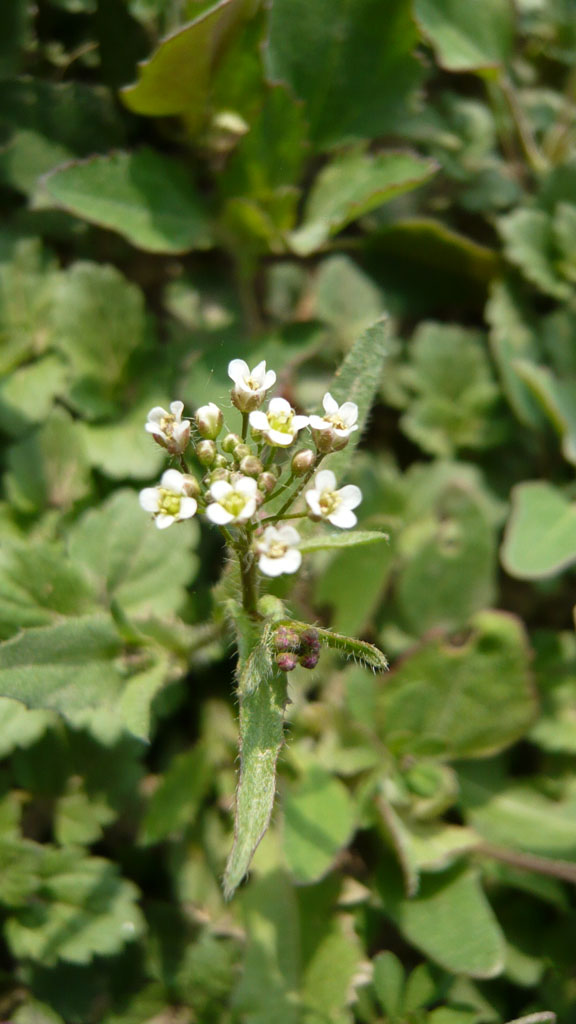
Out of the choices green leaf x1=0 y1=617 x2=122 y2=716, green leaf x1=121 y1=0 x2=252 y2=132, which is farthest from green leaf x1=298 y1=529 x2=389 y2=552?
green leaf x1=121 y1=0 x2=252 y2=132

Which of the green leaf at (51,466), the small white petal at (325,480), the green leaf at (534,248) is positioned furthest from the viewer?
the green leaf at (534,248)

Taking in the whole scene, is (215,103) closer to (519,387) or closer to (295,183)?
(295,183)

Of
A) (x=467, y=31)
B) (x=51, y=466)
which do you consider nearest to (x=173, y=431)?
(x=51, y=466)

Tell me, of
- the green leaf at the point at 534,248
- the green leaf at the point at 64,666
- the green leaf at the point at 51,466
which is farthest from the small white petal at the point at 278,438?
the green leaf at the point at 534,248

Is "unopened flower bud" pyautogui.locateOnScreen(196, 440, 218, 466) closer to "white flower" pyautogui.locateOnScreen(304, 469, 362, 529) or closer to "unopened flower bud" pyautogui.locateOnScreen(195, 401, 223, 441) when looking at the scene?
"unopened flower bud" pyautogui.locateOnScreen(195, 401, 223, 441)

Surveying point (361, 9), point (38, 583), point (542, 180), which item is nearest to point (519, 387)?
point (542, 180)

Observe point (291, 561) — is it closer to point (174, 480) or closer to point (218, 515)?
point (218, 515)

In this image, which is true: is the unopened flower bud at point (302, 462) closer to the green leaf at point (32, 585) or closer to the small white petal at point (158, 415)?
the small white petal at point (158, 415)
